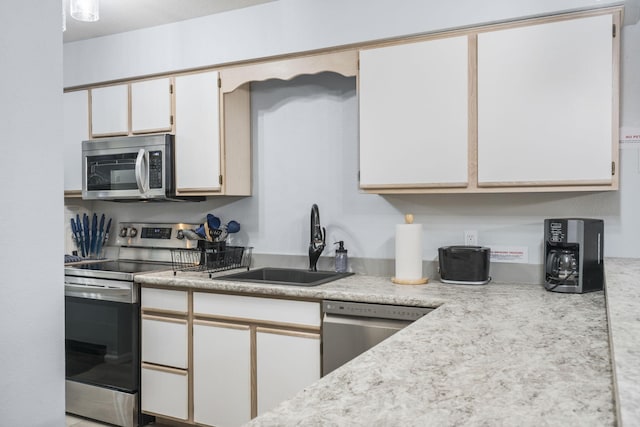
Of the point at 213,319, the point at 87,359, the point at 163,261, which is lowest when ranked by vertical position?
Answer: the point at 87,359

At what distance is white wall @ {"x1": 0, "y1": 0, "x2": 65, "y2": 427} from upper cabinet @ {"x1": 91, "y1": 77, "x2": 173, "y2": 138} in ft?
6.62

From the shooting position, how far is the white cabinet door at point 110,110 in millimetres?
3412

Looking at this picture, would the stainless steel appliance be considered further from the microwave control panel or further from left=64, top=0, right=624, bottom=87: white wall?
left=64, top=0, right=624, bottom=87: white wall

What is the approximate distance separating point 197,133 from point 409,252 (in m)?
1.49

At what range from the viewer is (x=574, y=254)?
218 centimetres

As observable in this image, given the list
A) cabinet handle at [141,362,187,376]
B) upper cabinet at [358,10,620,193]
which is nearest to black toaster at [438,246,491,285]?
upper cabinet at [358,10,620,193]

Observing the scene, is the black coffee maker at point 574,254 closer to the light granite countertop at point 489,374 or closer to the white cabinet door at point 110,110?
the light granite countertop at point 489,374

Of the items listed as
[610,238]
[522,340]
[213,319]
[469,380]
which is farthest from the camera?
[213,319]

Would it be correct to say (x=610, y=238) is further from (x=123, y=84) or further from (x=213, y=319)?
(x=123, y=84)

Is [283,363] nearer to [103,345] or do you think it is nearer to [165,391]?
[165,391]

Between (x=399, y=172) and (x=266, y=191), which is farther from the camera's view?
(x=266, y=191)

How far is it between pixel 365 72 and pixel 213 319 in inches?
60.0

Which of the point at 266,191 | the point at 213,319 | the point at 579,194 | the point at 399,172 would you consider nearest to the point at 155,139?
the point at 266,191

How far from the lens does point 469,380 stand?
109cm
